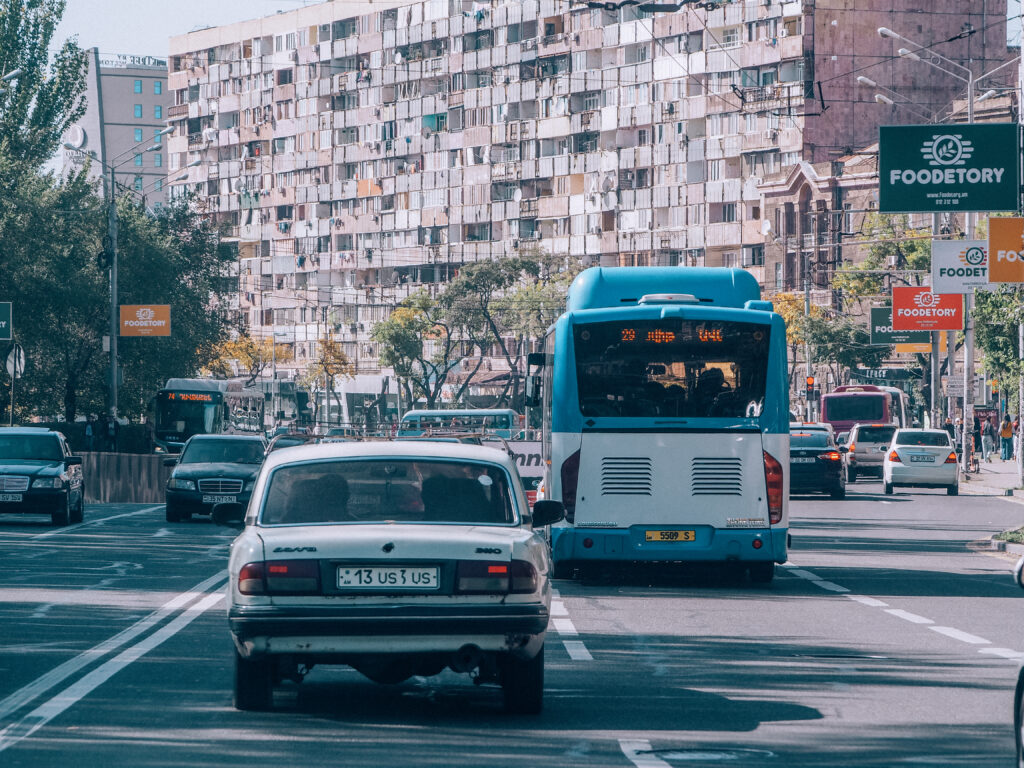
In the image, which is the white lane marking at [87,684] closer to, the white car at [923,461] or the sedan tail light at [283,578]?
the sedan tail light at [283,578]

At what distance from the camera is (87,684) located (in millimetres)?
11227

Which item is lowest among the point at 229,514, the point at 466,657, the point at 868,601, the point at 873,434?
the point at 873,434

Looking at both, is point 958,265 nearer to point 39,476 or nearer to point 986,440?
point 39,476

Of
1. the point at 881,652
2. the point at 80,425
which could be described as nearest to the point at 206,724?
the point at 881,652

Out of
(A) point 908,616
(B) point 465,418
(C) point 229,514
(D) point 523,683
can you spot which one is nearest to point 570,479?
(A) point 908,616

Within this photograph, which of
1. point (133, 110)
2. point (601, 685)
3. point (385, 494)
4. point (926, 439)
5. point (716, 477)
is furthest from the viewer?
point (133, 110)

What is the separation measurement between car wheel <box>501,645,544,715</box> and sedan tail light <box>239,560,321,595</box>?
1.14m

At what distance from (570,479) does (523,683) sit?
9005 millimetres

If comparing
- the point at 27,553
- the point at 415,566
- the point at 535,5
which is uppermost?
the point at 535,5

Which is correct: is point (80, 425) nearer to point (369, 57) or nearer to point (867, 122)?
point (867, 122)

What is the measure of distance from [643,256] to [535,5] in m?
16.9

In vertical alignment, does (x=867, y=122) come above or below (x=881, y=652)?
above

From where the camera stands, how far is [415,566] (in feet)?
31.4

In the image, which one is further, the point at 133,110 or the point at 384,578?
the point at 133,110
